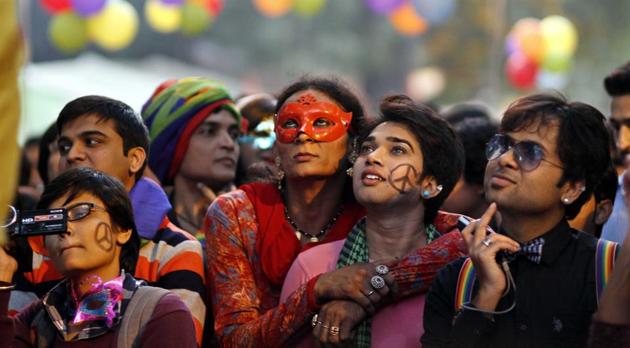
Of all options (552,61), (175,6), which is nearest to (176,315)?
(175,6)

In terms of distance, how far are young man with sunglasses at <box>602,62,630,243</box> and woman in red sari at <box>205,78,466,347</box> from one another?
710 mm

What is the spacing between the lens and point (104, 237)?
4.54 m

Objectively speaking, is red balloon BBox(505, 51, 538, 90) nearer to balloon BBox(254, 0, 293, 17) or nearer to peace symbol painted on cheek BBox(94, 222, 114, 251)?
balloon BBox(254, 0, 293, 17)

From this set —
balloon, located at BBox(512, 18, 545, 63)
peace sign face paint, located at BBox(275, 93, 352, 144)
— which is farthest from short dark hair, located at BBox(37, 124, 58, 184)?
balloon, located at BBox(512, 18, 545, 63)

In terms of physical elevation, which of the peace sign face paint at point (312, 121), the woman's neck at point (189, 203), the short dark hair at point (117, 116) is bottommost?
the woman's neck at point (189, 203)

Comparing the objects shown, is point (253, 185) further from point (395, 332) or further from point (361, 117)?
point (395, 332)

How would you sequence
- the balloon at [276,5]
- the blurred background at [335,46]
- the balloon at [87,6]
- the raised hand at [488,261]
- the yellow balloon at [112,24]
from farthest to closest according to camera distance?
the balloon at [276,5], the blurred background at [335,46], the yellow balloon at [112,24], the balloon at [87,6], the raised hand at [488,261]

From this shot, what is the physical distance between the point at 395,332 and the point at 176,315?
801 millimetres

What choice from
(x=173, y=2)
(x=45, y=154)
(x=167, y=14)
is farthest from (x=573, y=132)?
(x=167, y=14)

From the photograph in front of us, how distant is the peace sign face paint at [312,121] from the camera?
17.0ft

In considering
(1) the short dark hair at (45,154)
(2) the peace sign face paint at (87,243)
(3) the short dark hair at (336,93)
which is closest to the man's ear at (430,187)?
(3) the short dark hair at (336,93)

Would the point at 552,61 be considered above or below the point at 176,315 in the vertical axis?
below

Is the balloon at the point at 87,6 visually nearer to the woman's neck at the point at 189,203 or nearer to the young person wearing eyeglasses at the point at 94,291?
the woman's neck at the point at 189,203

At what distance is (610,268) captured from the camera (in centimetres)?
412
